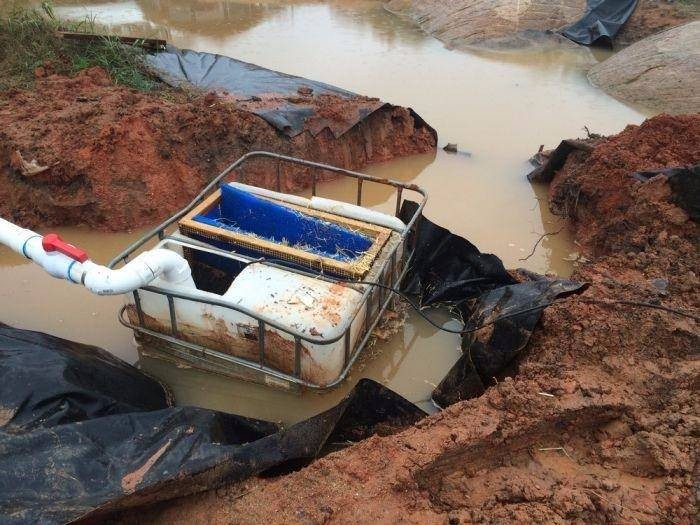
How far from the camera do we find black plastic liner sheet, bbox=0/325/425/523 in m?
2.56

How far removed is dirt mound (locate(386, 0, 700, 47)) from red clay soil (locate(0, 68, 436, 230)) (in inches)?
345

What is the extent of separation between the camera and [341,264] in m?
4.16

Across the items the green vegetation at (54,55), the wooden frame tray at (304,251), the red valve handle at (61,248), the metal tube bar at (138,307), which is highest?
the red valve handle at (61,248)

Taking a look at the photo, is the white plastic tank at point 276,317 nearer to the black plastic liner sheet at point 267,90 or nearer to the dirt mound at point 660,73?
the black plastic liner sheet at point 267,90

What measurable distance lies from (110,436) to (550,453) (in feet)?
8.19

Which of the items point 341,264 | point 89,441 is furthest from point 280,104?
point 89,441

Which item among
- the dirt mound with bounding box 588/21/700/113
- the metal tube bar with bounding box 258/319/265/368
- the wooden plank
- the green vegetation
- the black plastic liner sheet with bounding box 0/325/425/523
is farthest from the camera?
the dirt mound with bounding box 588/21/700/113

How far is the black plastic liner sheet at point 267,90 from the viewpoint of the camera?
282 inches

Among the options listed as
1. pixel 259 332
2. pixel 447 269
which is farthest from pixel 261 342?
pixel 447 269

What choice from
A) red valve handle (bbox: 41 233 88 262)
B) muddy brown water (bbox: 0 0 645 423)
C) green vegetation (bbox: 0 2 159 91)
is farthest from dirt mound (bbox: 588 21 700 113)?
red valve handle (bbox: 41 233 88 262)

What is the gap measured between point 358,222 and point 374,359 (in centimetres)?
124

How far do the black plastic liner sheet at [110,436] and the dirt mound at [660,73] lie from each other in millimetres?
9981

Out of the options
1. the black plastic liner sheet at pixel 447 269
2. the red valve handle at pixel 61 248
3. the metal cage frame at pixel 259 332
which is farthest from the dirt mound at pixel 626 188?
the red valve handle at pixel 61 248

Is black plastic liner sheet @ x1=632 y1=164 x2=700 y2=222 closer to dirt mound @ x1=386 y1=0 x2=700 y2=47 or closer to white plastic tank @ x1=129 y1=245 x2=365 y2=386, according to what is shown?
white plastic tank @ x1=129 y1=245 x2=365 y2=386
